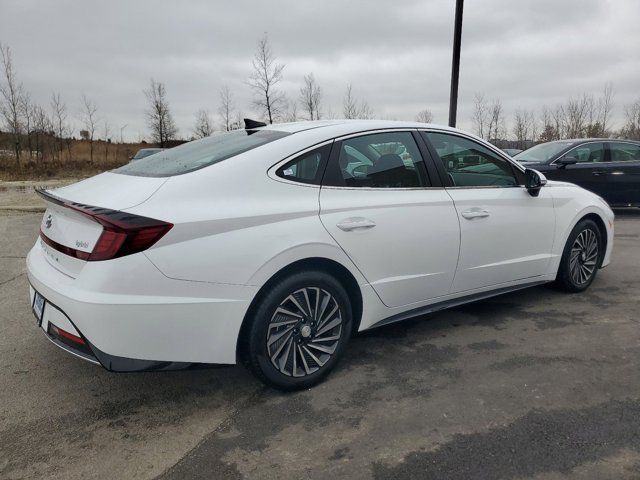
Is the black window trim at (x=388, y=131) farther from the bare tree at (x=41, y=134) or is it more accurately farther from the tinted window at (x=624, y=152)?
the bare tree at (x=41, y=134)

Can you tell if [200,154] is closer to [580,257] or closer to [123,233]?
[123,233]

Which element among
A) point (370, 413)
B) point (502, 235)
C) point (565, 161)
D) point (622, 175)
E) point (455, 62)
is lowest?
point (370, 413)

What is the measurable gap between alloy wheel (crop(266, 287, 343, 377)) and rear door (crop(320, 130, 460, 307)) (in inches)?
12.7

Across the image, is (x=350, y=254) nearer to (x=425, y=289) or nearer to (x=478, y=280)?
(x=425, y=289)

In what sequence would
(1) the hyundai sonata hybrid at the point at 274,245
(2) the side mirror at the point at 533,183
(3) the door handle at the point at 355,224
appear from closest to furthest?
(1) the hyundai sonata hybrid at the point at 274,245 < (3) the door handle at the point at 355,224 < (2) the side mirror at the point at 533,183

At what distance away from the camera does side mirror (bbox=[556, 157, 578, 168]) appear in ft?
30.3

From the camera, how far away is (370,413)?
2.71m

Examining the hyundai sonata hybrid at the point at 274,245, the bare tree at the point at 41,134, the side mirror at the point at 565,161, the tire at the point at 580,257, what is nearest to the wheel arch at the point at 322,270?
the hyundai sonata hybrid at the point at 274,245

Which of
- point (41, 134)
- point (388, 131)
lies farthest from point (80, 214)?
point (41, 134)

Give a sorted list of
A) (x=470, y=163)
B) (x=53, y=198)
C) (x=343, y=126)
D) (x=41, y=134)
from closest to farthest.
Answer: (x=53, y=198) → (x=343, y=126) → (x=470, y=163) → (x=41, y=134)

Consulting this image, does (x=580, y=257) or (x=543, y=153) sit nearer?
(x=580, y=257)

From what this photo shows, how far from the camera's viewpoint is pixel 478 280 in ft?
12.3

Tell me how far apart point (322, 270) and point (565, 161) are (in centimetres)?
797

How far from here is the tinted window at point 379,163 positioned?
309 cm
